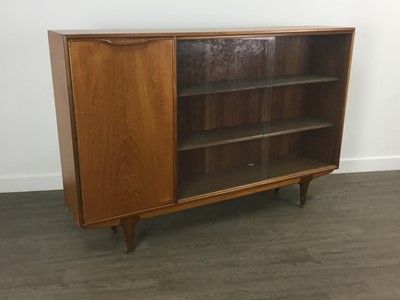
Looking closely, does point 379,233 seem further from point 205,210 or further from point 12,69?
point 12,69

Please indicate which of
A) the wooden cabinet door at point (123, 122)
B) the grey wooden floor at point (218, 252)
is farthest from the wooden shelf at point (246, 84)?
the grey wooden floor at point (218, 252)

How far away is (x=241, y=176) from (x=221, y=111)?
→ 1.38 feet

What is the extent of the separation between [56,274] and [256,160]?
1.40 m

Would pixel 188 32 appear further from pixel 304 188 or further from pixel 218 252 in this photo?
pixel 304 188

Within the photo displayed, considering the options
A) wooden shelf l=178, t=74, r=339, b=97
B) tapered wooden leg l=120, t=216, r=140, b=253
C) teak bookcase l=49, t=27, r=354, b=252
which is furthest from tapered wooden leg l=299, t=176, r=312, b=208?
tapered wooden leg l=120, t=216, r=140, b=253

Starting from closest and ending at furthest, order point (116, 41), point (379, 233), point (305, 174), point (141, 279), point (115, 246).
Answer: point (116, 41), point (141, 279), point (115, 246), point (379, 233), point (305, 174)

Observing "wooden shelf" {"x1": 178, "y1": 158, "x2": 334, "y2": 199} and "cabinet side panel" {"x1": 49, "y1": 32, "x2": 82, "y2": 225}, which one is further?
"wooden shelf" {"x1": 178, "y1": 158, "x2": 334, "y2": 199}

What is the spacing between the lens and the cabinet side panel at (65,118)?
72.4 inches

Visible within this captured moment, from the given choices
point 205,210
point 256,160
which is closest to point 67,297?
point 205,210

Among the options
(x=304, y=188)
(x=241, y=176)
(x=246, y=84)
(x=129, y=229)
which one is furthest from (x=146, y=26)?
(x=304, y=188)

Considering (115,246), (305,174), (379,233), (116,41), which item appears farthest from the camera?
(305,174)

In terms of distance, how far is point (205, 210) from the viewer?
2.75m

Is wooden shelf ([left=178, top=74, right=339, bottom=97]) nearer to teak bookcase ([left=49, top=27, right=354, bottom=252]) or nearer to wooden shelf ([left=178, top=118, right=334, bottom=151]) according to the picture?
teak bookcase ([left=49, top=27, right=354, bottom=252])

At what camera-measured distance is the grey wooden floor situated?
6.54ft
